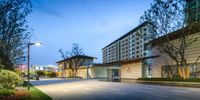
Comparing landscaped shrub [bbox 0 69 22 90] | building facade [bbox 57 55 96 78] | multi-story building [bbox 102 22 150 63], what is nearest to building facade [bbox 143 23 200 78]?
landscaped shrub [bbox 0 69 22 90]

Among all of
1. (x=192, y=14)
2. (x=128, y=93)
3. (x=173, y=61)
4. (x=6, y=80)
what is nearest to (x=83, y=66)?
(x=173, y=61)

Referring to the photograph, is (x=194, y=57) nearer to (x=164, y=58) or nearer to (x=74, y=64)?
(x=164, y=58)


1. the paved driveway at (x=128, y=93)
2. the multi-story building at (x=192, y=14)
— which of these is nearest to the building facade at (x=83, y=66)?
the multi-story building at (x=192, y=14)

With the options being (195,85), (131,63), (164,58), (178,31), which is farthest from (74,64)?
(195,85)

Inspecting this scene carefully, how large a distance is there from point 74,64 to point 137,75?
45.6 metres

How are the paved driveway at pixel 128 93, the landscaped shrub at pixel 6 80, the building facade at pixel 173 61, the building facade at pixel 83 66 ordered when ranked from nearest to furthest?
the paved driveway at pixel 128 93 < the landscaped shrub at pixel 6 80 < the building facade at pixel 173 61 < the building facade at pixel 83 66

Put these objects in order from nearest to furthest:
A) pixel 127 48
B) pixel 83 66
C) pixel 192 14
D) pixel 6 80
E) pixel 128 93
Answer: pixel 128 93 < pixel 6 80 < pixel 192 14 < pixel 83 66 < pixel 127 48

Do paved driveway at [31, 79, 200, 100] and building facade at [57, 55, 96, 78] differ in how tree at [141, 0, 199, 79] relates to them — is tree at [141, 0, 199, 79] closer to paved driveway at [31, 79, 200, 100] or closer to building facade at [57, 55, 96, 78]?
paved driveway at [31, 79, 200, 100]

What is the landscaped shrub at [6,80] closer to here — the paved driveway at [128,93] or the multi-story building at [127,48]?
the paved driveway at [128,93]

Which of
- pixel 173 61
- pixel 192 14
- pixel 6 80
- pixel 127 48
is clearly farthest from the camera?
pixel 127 48

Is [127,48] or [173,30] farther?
[127,48]

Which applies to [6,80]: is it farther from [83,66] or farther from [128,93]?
[83,66]

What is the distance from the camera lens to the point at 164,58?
158ft

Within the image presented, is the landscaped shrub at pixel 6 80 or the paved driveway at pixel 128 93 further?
the landscaped shrub at pixel 6 80
